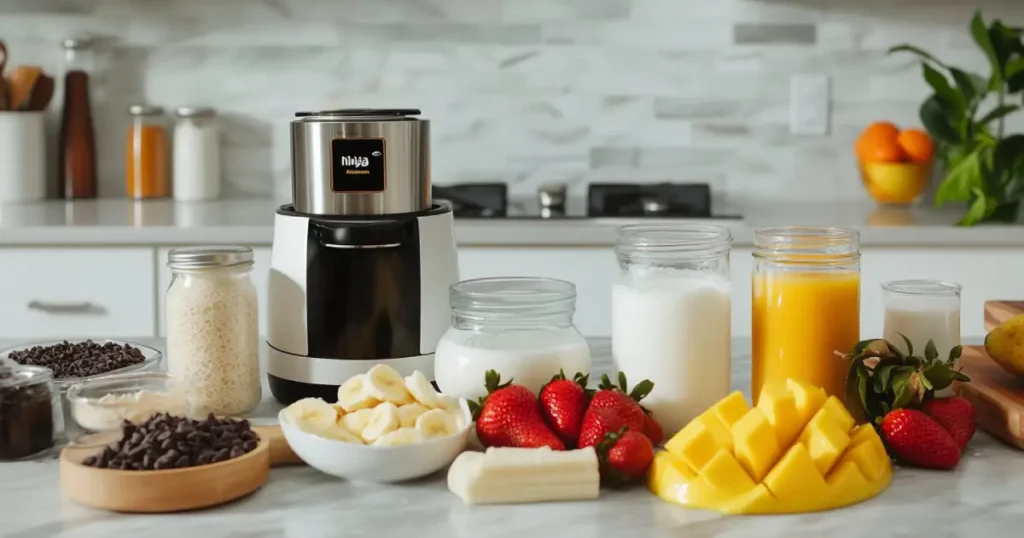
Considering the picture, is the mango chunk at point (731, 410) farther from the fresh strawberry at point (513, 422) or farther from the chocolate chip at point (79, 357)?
the chocolate chip at point (79, 357)

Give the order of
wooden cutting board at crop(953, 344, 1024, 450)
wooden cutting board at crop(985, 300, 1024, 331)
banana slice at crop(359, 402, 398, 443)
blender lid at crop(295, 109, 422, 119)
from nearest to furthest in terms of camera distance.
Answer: banana slice at crop(359, 402, 398, 443), wooden cutting board at crop(953, 344, 1024, 450), blender lid at crop(295, 109, 422, 119), wooden cutting board at crop(985, 300, 1024, 331)

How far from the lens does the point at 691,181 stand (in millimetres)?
3344

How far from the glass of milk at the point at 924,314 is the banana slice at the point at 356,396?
58cm

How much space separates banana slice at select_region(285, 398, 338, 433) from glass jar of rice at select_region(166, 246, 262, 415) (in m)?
0.19

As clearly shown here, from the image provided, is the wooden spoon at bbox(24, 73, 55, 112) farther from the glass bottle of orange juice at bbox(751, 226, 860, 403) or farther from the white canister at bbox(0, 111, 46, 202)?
the glass bottle of orange juice at bbox(751, 226, 860, 403)

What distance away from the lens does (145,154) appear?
328 centimetres

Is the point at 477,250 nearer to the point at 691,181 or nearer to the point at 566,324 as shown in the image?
the point at 691,181

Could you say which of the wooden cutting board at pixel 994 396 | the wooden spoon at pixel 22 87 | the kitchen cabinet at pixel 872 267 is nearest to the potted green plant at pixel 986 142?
the kitchen cabinet at pixel 872 267

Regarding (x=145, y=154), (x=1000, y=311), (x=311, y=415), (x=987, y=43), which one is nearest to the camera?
(x=311, y=415)

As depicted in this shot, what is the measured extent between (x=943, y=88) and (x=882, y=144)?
0.28 meters

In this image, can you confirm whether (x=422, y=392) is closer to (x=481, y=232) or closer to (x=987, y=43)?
(x=481, y=232)

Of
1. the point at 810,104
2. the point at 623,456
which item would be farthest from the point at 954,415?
the point at 810,104

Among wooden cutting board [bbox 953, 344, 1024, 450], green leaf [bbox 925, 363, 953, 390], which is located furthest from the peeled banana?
wooden cutting board [bbox 953, 344, 1024, 450]

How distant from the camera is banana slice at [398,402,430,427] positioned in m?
1.16
